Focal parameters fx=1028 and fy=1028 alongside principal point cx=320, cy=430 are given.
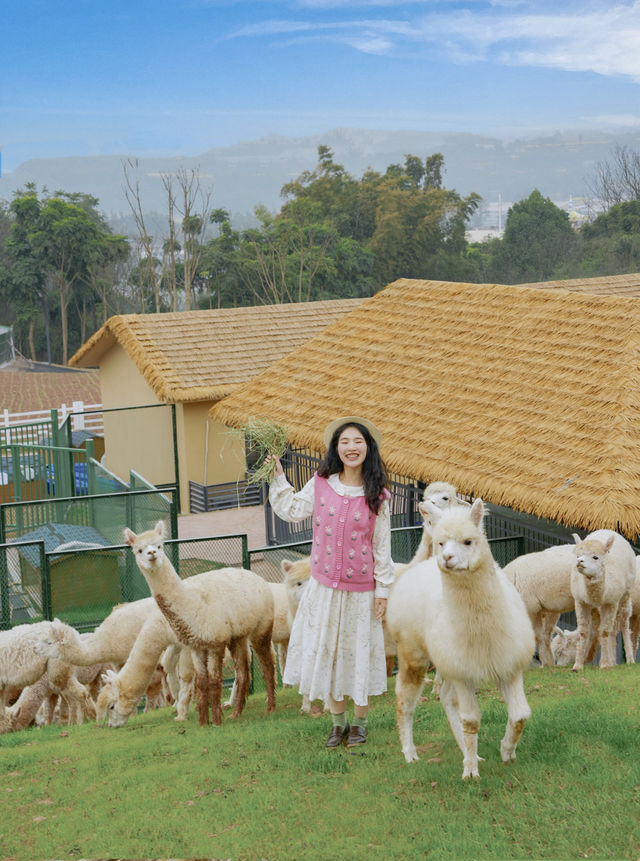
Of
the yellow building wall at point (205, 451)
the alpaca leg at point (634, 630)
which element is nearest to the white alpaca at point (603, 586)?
the alpaca leg at point (634, 630)

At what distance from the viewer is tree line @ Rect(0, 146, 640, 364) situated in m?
57.8

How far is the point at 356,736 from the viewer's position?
6203mm

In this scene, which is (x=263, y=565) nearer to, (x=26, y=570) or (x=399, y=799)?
(x=26, y=570)

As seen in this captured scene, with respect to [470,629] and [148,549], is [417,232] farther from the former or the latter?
[470,629]

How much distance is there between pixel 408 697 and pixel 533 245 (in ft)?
208

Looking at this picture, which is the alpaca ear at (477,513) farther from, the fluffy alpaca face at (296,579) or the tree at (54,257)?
the tree at (54,257)

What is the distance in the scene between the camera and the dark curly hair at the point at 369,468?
5852mm

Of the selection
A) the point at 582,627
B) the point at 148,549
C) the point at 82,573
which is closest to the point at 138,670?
the point at 148,549

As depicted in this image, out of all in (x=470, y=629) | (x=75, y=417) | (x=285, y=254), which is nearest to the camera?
(x=470, y=629)

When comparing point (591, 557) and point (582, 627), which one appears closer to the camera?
point (591, 557)

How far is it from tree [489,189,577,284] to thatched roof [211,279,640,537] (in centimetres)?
5024

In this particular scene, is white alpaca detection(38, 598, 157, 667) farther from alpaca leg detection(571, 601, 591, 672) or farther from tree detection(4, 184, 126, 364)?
tree detection(4, 184, 126, 364)

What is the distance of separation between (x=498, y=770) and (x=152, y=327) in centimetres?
1573

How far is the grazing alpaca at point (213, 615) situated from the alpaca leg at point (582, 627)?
263 cm
